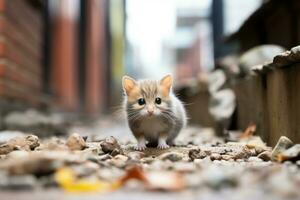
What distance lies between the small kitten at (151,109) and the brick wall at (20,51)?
2.11m

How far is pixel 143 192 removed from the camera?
1621 mm

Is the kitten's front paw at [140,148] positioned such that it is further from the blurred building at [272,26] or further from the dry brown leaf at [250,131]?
the blurred building at [272,26]

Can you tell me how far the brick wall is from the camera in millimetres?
4883

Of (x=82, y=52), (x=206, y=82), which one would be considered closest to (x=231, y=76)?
(x=206, y=82)

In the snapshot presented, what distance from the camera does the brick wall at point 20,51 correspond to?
16.0 ft

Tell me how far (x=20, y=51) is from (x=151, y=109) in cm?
303

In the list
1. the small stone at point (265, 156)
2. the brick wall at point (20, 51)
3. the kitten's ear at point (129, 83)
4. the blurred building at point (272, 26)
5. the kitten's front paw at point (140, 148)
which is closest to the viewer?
the small stone at point (265, 156)

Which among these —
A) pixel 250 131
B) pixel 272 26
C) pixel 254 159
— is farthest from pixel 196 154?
pixel 272 26

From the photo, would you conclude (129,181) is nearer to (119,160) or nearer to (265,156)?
(119,160)

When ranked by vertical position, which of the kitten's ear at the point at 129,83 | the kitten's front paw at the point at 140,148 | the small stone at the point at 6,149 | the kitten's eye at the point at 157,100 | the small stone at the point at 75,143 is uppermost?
the kitten's ear at the point at 129,83

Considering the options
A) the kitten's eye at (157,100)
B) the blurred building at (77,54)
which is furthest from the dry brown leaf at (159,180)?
the blurred building at (77,54)

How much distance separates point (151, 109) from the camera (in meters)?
3.03

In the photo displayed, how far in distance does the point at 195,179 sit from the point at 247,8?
15.1ft

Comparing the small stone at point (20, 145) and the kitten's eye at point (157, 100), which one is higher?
the kitten's eye at point (157, 100)
